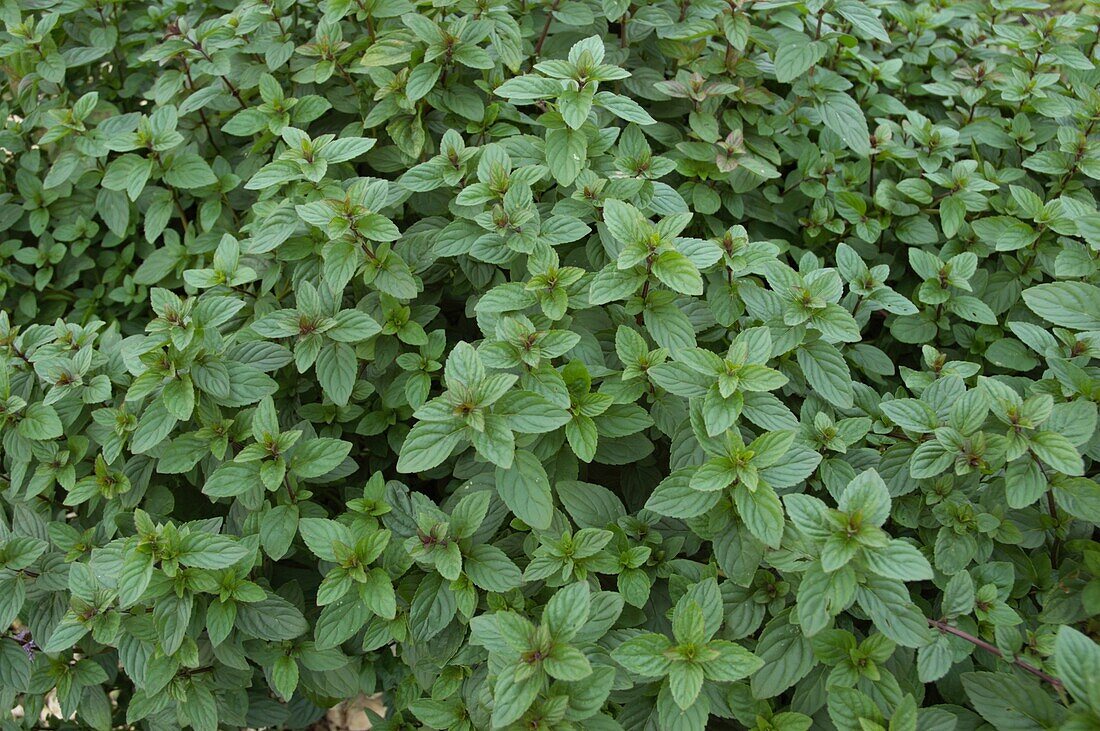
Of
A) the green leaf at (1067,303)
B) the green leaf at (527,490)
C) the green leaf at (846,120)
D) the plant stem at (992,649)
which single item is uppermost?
the green leaf at (846,120)

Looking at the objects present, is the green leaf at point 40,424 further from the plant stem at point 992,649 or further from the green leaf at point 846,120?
the green leaf at point 846,120

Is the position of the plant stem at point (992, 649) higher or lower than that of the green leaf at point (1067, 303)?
lower

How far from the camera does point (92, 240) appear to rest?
2.95 m

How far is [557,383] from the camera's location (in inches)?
72.4

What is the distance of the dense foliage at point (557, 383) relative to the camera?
1.74 metres

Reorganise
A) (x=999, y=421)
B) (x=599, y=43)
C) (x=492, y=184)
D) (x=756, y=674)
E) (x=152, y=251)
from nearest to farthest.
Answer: (x=756, y=674) → (x=999, y=421) → (x=492, y=184) → (x=599, y=43) → (x=152, y=251)

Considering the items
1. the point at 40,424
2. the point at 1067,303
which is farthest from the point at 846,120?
the point at 40,424

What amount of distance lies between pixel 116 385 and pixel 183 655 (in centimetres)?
83

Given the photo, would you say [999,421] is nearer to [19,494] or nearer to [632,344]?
[632,344]

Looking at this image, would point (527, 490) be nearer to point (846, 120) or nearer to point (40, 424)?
point (40, 424)

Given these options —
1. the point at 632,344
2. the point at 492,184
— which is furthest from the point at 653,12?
the point at 632,344

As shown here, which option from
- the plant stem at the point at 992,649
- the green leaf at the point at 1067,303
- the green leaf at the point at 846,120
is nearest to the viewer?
the plant stem at the point at 992,649

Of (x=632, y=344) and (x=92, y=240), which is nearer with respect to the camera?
(x=632, y=344)

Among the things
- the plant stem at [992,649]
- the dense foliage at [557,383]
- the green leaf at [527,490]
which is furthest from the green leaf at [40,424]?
the plant stem at [992,649]
